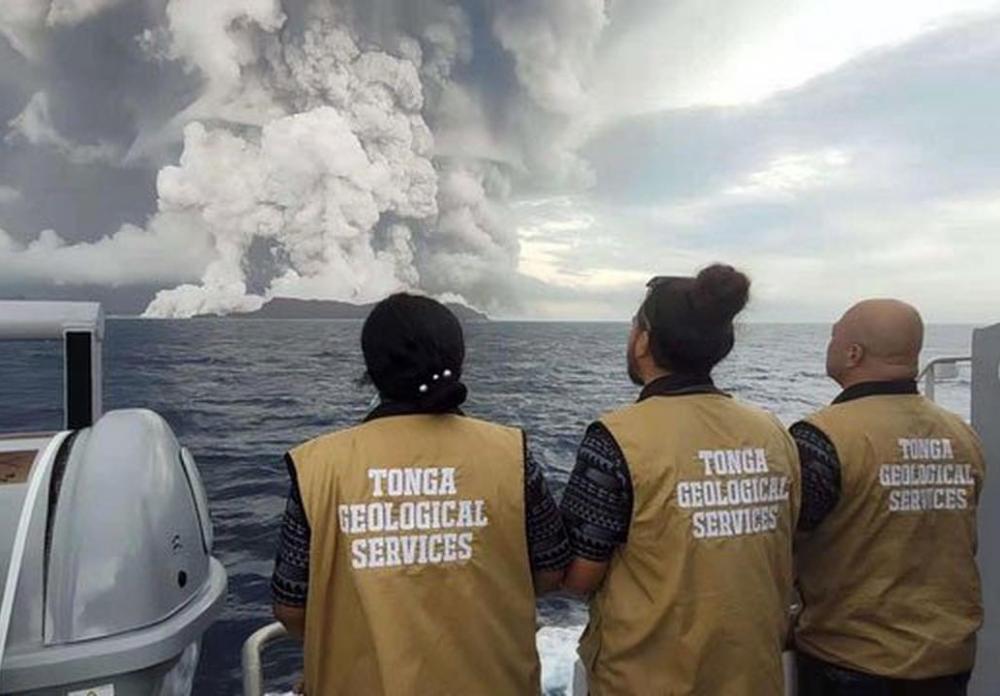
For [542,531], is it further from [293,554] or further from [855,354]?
[855,354]

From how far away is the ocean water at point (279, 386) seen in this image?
6.63 meters

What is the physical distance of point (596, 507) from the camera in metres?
0.80

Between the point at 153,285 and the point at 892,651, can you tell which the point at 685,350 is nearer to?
the point at 892,651

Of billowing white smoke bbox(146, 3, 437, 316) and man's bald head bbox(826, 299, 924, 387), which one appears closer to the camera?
man's bald head bbox(826, 299, 924, 387)

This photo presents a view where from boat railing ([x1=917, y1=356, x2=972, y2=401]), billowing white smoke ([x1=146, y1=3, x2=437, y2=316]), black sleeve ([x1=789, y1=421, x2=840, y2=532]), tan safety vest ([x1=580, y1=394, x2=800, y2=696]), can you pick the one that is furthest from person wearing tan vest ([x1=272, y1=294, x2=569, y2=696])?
billowing white smoke ([x1=146, y1=3, x2=437, y2=316])

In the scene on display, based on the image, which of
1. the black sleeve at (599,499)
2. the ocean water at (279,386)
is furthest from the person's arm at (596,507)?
the ocean water at (279,386)

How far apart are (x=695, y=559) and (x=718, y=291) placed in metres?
0.28

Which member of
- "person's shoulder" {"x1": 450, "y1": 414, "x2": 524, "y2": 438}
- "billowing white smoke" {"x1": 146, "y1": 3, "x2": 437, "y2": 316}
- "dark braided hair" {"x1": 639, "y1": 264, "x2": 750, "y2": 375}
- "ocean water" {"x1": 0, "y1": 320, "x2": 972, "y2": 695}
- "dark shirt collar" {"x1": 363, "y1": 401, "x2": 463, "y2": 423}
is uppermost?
"billowing white smoke" {"x1": 146, "y1": 3, "x2": 437, "y2": 316}

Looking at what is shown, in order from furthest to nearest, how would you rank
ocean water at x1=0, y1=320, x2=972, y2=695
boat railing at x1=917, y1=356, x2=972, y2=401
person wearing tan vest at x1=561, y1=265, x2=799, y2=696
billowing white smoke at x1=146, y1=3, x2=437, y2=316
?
1. billowing white smoke at x1=146, y1=3, x2=437, y2=316
2. ocean water at x1=0, y1=320, x2=972, y2=695
3. boat railing at x1=917, y1=356, x2=972, y2=401
4. person wearing tan vest at x1=561, y1=265, x2=799, y2=696

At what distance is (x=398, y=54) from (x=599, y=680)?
30.8ft

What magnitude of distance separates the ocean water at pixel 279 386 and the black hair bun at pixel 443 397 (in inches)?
202

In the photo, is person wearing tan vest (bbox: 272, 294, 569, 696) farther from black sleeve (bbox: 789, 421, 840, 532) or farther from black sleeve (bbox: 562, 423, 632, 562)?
black sleeve (bbox: 789, 421, 840, 532)

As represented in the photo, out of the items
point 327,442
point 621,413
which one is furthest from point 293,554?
point 621,413

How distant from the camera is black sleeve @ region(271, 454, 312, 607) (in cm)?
72
